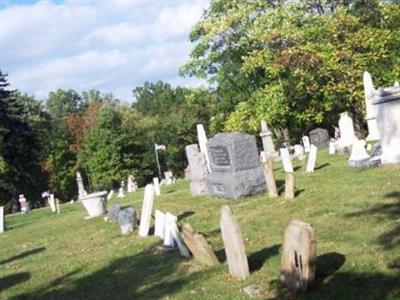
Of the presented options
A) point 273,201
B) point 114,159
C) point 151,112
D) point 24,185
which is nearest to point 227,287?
point 273,201

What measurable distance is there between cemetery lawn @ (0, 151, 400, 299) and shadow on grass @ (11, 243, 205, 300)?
2 centimetres

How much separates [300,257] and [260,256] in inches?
85.0

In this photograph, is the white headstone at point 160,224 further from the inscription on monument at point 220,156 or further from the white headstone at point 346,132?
the white headstone at point 346,132

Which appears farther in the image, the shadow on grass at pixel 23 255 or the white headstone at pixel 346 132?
the white headstone at pixel 346 132

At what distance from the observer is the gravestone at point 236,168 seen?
17688 mm

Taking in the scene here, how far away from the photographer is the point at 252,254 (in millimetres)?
9742

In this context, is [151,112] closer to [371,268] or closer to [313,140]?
[313,140]

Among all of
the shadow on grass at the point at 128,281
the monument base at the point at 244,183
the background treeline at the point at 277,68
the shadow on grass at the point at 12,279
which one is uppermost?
the background treeline at the point at 277,68

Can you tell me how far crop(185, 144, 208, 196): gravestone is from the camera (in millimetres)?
21719

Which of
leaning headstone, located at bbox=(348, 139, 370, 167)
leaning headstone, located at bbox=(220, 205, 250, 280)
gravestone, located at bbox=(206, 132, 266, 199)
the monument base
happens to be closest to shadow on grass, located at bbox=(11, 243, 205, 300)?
leaning headstone, located at bbox=(220, 205, 250, 280)

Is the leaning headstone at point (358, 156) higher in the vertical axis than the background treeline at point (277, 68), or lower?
lower

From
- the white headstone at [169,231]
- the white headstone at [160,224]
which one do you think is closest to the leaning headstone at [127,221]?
the white headstone at [160,224]

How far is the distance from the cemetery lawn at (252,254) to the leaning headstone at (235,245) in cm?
17

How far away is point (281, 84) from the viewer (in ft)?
123
